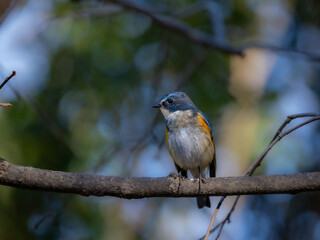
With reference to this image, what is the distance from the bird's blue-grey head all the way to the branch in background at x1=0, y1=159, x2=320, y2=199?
6.67 feet

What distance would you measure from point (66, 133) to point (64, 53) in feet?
5.10

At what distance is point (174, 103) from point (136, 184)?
7.56ft

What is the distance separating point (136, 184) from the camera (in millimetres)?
3164

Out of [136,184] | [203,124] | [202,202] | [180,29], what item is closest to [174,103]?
[203,124]

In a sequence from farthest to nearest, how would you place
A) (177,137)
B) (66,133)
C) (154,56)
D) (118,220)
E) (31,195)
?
(154,56) → (118,220) → (66,133) → (31,195) → (177,137)

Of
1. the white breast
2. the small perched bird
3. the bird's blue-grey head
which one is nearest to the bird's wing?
the small perched bird

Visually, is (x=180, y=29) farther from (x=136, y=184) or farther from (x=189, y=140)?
(x=136, y=184)

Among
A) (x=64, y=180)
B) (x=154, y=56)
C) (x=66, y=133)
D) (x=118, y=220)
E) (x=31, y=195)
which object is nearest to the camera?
(x=64, y=180)

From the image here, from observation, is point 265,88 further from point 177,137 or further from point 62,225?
point 62,225

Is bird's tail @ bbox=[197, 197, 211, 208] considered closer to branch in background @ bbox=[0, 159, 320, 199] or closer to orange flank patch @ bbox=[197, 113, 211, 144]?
orange flank patch @ bbox=[197, 113, 211, 144]

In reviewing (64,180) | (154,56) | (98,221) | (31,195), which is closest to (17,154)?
(31,195)

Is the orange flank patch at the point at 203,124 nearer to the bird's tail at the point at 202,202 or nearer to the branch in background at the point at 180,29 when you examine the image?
the bird's tail at the point at 202,202

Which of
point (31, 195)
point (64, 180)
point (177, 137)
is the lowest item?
point (31, 195)

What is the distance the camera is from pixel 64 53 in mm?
6766
